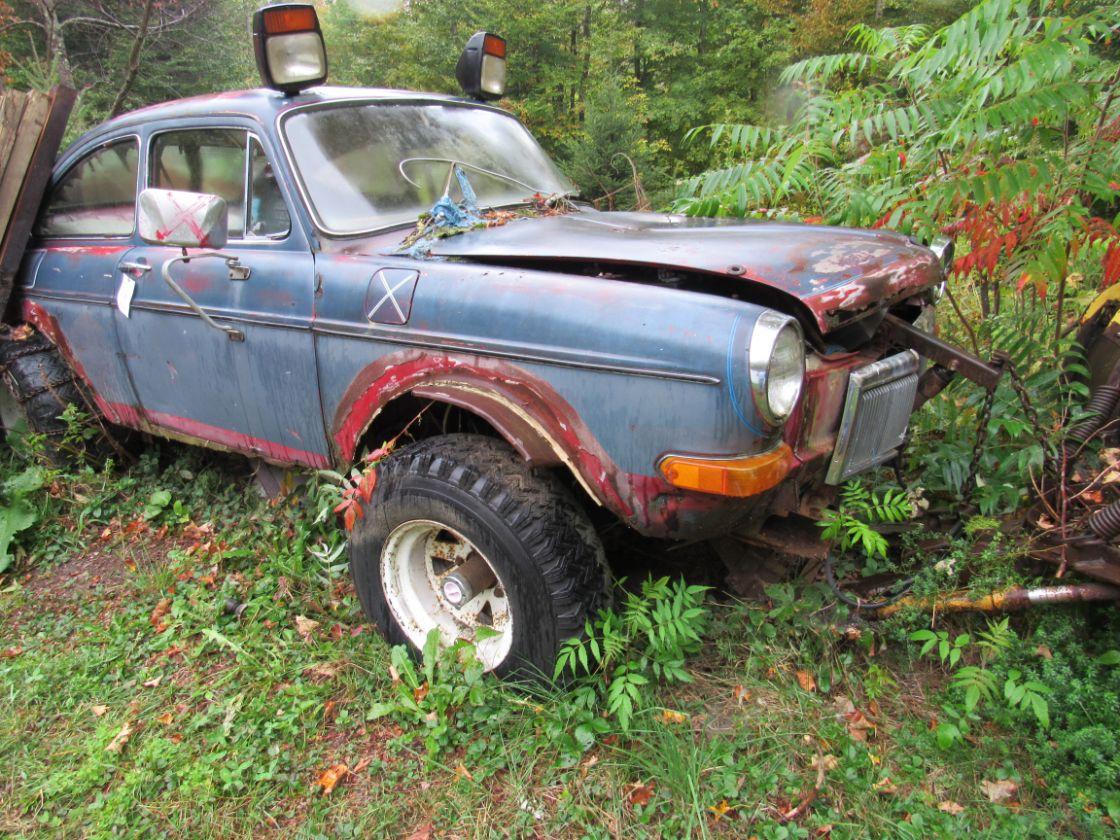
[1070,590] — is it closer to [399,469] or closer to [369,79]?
[399,469]

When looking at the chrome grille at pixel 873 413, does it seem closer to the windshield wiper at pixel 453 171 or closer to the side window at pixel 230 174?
the windshield wiper at pixel 453 171

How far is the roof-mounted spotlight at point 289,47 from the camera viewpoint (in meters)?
2.81

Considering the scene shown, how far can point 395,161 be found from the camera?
304cm

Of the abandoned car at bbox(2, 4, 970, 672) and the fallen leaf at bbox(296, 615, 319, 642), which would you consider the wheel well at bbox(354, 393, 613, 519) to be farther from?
the fallen leaf at bbox(296, 615, 319, 642)

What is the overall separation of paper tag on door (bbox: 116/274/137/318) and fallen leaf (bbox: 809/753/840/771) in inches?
130

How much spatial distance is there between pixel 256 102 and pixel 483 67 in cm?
132

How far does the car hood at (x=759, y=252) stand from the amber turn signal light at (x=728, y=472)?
42 centimetres

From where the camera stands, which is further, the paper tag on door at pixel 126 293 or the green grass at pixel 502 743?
the paper tag on door at pixel 126 293

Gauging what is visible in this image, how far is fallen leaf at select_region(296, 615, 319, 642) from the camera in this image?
296 centimetres

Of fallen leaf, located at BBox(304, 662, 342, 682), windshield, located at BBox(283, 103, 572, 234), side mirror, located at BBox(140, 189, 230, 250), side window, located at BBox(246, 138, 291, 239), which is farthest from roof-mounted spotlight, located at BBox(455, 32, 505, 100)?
fallen leaf, located at BBox(304, 662, 342, 682)

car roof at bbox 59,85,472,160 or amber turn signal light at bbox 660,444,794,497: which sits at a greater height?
car roof at bbox 59,85,472,160

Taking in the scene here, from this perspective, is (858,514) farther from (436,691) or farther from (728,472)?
(436,691)

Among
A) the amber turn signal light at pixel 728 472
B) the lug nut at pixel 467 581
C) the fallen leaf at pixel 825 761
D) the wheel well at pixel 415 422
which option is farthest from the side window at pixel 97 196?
the fallen leaf at pixel 825 761

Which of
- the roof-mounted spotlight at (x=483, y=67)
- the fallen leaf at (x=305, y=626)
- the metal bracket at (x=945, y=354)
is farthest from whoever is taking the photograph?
the roof-mounted spotlight at (x=483, y=67)
